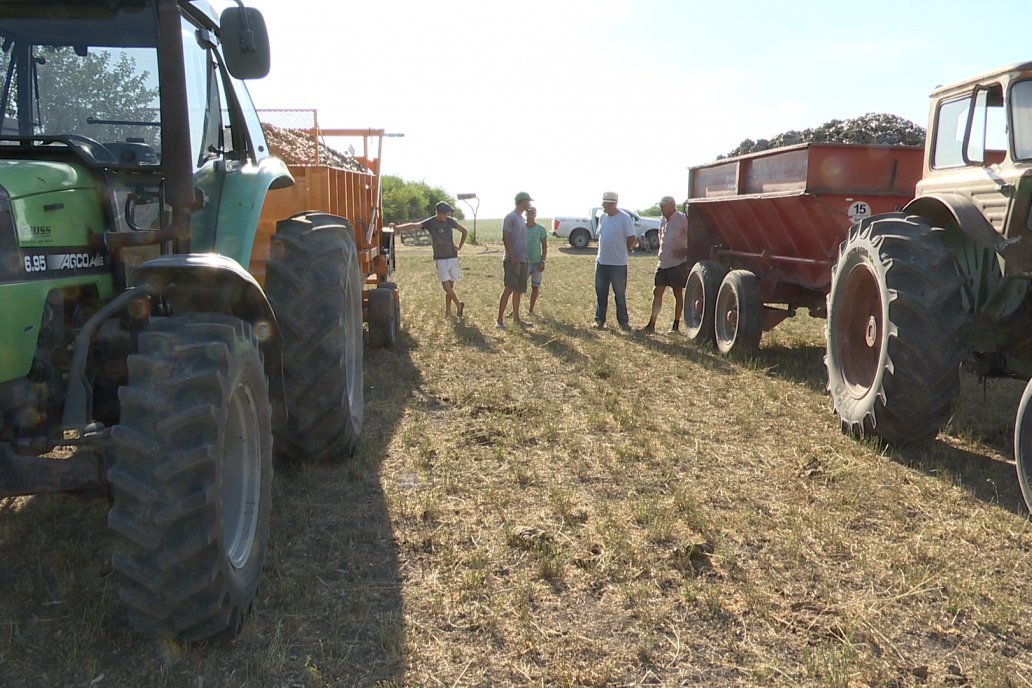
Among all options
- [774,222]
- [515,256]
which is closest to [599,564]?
[774,222]

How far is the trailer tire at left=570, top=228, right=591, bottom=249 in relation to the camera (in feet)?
102

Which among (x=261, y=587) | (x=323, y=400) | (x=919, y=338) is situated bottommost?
(x=261, y=587)

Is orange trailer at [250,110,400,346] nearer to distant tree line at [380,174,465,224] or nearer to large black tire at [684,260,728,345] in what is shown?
large black tire at [684,260,728,345]

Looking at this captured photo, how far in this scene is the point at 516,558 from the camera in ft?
12.0

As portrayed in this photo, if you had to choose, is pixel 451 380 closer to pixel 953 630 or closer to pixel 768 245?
pixel 768 245

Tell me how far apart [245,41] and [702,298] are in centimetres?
681

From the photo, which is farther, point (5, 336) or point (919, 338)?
point (919, 338)

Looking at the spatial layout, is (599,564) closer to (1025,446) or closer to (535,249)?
(1025,446)

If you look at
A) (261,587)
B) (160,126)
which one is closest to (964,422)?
(261,587)

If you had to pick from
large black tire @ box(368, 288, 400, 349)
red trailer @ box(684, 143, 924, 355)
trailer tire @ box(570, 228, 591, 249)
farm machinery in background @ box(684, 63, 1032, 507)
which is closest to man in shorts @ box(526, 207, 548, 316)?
red trailer @ box(684, 143, 924, 355)

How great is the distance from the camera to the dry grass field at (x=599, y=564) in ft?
9.25

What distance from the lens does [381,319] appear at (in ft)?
27.8

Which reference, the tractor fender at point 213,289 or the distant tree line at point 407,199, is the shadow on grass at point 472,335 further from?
the distant tree line at point 407,199

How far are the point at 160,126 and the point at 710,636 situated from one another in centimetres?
285
